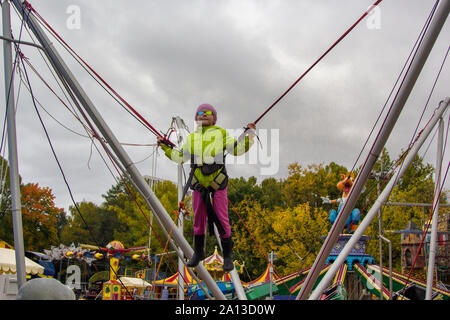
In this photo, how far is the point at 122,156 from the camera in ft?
17.1

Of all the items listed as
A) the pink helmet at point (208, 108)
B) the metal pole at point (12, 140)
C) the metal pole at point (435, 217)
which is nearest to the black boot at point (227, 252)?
the pink helmet at point (208, 108)

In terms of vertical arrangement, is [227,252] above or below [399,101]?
below

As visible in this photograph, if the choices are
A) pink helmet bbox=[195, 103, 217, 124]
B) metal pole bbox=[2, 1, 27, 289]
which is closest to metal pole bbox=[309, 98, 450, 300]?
pink helmet bbox=[195, 103, 217, 124]

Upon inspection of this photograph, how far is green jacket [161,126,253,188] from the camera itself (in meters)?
4.82

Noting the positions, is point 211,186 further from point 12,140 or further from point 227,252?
point 12,140

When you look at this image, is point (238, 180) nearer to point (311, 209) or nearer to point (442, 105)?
point (311, 209)

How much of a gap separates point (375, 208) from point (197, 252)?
106 inches

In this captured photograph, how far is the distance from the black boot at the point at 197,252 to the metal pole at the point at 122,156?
0.12 m

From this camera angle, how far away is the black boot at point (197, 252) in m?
5.02

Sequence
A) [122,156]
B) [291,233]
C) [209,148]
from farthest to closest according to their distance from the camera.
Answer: [291,233] → [122,156] → [209,148]

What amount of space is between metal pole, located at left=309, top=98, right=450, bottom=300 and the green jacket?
6.21 ft

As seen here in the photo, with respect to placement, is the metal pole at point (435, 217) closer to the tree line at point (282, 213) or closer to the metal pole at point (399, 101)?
the metal pole at point (399, 101)

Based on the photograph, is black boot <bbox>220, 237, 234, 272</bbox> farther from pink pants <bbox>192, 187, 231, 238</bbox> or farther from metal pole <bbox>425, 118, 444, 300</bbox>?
metal pole <bbox>425, 118, 444, 300</bbox>

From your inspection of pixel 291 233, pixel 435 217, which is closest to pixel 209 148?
pixel 435 217
